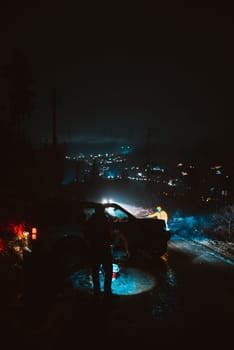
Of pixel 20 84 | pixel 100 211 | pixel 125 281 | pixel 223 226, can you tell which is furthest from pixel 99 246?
pixel 20 84

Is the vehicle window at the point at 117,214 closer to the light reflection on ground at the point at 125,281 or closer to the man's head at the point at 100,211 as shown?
the light reflection on ground at the point at 125,281

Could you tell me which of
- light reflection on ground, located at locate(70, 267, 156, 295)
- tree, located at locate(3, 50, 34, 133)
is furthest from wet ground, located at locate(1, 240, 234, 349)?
tree, located at locate(3, 50, 34, 133)

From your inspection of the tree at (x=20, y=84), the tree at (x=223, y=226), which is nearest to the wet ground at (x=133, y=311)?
the tree at (x=223, y=226)

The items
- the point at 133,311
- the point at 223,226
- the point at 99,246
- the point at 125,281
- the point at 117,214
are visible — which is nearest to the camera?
the point at 133,311

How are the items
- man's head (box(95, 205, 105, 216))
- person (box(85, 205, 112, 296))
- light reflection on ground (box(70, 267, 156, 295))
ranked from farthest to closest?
light reflection on ground (box(70, 267, 156, 295)) < man's head (box(95, 205, 105, 216)) < person (box(85, 205, 112, 296))

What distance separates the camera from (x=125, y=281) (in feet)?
26.5

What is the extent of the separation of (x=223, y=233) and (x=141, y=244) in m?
5.40

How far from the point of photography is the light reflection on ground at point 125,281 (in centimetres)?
745

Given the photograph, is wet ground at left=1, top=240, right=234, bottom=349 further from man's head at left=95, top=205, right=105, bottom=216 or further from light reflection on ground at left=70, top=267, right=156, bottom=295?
man's head at left=95, top=205, right=105, bottom=216

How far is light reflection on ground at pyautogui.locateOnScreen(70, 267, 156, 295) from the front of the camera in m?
7.45

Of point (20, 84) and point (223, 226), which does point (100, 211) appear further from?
point (20, 84)

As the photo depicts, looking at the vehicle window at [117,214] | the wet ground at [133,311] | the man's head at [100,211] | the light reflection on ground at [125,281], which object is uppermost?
the man's head at [100,211]

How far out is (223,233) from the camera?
14.2 metres

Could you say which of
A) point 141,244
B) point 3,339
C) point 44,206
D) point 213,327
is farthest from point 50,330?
point 141,244
